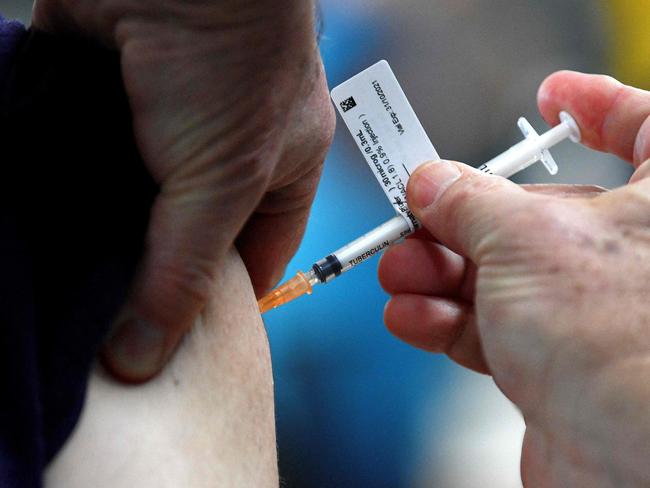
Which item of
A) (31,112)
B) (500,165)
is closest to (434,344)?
(500,165)

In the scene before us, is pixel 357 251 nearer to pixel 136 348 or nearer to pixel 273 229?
pixel 273 229

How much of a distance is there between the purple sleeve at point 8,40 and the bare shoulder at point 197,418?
27 cm

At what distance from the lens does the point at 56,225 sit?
0.56 m

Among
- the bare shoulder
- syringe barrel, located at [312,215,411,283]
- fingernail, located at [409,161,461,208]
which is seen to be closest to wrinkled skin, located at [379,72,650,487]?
fingernail, located at [409,161,461,208]

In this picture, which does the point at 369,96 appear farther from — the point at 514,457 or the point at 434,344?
the point at 514,457

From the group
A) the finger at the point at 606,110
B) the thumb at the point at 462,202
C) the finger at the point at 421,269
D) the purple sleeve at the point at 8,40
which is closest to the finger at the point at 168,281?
the purple sleeve at the point at 8,40

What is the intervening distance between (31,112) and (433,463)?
895mm

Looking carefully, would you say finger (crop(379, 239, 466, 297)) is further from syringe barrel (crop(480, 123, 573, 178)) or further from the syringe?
syringe barrel (crop(480, 123, 573, 178))

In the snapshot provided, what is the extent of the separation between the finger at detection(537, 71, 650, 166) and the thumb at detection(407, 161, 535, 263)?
0.27m

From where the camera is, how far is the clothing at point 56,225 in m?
0.49

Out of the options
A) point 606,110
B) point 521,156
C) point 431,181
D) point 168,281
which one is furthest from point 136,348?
point 606,110

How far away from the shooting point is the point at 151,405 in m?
0.59

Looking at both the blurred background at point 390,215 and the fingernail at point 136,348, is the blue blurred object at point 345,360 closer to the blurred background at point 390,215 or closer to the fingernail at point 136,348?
the blurred background at point 390,215

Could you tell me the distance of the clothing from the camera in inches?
19.2
